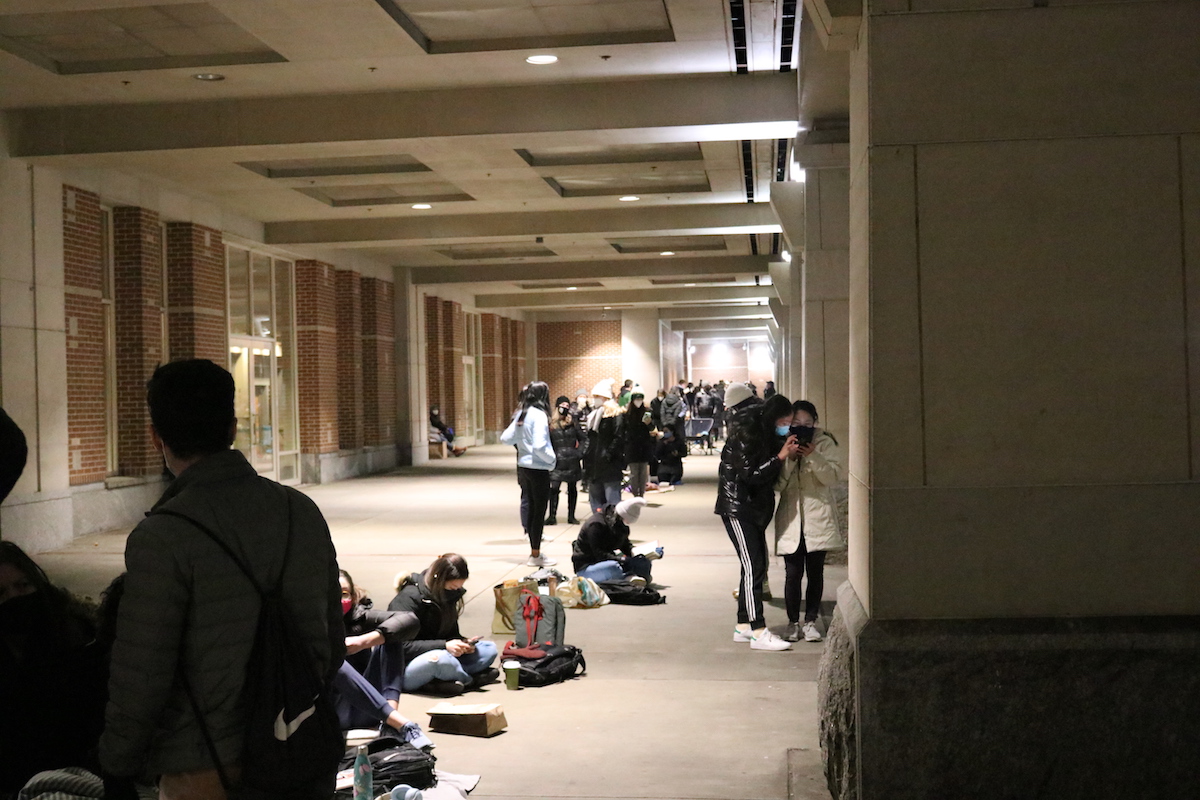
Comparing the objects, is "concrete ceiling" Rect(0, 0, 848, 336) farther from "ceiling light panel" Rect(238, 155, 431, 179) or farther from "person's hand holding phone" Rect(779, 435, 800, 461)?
"person's hand holding phone" Rect(779, 435, 800, 461)

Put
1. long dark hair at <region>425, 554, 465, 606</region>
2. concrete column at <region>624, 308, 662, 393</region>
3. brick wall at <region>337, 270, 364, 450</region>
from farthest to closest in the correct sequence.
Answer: concrete column at <region>624, 308, 662, 393</region> < brick wall at <region>337, 270, 364, 450</region> < long dark hair at <region>425, 554, 465, 606</region>

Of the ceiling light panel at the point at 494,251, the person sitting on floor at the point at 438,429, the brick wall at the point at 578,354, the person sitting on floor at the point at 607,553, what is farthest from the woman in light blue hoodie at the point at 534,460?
the brick wall at the point at 578,354

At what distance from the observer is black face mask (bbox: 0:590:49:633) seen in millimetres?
3199

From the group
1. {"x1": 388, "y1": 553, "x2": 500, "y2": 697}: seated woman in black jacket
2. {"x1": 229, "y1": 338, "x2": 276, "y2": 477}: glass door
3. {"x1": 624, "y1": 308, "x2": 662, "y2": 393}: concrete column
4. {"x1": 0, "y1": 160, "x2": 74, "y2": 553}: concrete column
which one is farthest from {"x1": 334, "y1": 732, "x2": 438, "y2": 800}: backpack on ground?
{"x1": 624, "y1": 308, "x2": 662, "y2": 393}: concrete column

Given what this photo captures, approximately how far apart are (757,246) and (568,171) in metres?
10.8

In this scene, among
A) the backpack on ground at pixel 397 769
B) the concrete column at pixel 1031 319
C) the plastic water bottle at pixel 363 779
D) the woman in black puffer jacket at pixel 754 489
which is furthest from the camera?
the woman in black puffer jacket at pixel 754 489

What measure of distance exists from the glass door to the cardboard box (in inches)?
546

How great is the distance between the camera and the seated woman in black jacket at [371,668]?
559 centimetres

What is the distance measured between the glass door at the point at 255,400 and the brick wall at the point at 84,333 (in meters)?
4.29

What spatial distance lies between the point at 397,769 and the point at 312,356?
17.9 meters

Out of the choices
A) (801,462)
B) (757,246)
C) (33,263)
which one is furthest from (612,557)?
(757,246)

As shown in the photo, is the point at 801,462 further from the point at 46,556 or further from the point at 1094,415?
the point at 46,556

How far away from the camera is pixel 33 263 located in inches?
511

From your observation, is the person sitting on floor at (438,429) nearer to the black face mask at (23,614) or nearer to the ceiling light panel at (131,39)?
the ceiling light panel at (131,39)
